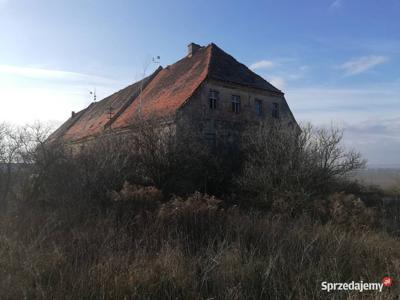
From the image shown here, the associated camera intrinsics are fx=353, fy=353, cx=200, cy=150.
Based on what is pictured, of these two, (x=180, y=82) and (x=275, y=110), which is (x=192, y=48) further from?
(x=275, y=110)

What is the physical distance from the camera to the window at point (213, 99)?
21250mm

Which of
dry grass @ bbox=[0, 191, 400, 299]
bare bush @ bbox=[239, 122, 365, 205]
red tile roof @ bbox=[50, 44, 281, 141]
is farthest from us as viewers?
red tile roof @ bbox=[50, 44, 281, 141]

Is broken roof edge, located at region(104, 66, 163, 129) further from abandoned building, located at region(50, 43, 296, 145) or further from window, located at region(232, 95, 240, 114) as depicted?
window, located at region(232, 95, 240, 114)

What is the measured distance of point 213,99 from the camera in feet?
70.5

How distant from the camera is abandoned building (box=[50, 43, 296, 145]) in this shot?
2012 centimetres

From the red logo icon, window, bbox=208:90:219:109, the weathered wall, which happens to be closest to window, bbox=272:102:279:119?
the weathered wall

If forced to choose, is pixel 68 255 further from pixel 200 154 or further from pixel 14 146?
pixel 200 154

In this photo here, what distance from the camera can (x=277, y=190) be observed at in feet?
44.1

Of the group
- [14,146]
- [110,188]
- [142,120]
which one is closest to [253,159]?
[142,120]

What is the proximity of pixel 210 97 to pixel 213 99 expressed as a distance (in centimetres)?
26

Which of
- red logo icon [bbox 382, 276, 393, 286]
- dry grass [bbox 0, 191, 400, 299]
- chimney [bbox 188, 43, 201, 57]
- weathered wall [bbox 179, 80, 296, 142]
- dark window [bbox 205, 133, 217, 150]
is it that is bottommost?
red logo icon [bbox 382, 276, 393, 286]

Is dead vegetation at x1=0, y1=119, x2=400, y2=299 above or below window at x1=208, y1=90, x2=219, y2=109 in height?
below

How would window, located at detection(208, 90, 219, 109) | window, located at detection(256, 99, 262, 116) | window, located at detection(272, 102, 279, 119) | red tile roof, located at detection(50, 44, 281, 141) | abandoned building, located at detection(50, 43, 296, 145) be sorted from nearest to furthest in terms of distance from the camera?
1. abandoned building, located at detection(50, 43, 296, 145)
2. window, located at detection(208, 90, 219, 109)
3. red tile roof, located at detection(50, 44, 281, 141)
4. window, located at detection(256, 99, 262, 116)
5. window, located at detection(272, 102, 279, 119)

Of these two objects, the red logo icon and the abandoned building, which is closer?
the red logo icon
